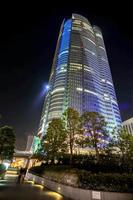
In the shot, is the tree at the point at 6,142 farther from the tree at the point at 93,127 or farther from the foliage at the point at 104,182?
the foliage at the point at 104,182

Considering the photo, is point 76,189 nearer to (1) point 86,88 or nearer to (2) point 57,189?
(2) point 57,189

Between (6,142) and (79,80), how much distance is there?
82.8 m

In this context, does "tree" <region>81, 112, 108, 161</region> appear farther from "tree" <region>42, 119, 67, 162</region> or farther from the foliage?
the foliage

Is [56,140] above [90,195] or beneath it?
above

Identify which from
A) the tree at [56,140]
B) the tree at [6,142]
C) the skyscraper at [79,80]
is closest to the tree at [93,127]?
the tree at [56,140]

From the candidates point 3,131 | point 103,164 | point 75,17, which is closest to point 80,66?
point 75,17

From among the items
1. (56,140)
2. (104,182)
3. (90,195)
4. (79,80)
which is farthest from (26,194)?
(79,80)

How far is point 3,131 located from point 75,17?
158 m

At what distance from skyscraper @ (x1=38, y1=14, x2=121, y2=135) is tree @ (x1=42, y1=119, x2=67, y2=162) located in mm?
62530

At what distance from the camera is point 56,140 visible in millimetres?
24203

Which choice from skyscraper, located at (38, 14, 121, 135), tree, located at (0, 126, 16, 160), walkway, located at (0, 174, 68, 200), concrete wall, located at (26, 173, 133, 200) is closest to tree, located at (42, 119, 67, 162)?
tree, located at (0, 126, 16, 160)

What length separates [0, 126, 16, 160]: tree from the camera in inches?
Answer: 1118

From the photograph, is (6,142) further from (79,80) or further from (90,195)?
(79,80)

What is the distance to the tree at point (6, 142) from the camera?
1118 inches
